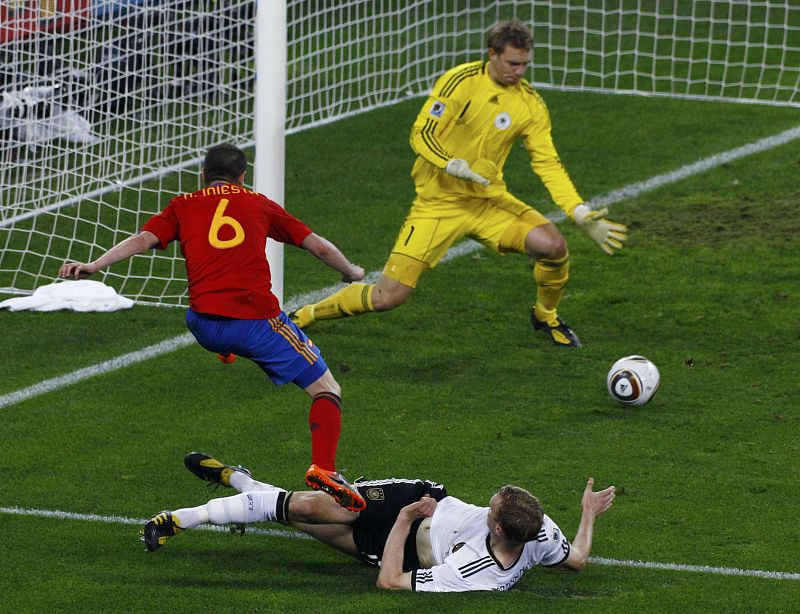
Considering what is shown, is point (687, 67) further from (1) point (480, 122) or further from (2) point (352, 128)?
(1) point (480, 122)

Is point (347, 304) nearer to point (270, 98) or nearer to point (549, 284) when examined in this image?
point (549, 284)

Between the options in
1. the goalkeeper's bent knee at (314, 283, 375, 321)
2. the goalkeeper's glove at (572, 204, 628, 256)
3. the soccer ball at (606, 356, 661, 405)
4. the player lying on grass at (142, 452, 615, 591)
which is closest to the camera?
the player lying on grass at (142, 452, 615, 591)

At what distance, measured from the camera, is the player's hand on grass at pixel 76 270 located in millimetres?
7125

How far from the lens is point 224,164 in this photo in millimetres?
7520

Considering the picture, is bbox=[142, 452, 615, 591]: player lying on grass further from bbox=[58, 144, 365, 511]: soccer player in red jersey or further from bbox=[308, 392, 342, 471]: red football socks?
bbox=[58, 144, 365, 511]: soccer player in red jersey

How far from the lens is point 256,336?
24.5 ft

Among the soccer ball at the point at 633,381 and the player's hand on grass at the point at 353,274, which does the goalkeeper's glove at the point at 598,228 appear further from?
the player's hand on grass at the point at 353,274

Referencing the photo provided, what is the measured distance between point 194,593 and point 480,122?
422 centimetres

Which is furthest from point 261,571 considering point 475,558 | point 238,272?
point 238,272

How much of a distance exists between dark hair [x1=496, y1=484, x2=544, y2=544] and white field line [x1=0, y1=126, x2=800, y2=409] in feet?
13.1

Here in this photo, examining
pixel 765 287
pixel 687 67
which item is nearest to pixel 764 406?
pixel 765 287

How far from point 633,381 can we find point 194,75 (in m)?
5.55

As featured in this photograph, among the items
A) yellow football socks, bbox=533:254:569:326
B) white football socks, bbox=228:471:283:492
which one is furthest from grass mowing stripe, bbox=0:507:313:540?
yellow football socks, bbox=533:254:569:326

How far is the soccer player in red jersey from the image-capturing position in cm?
741
